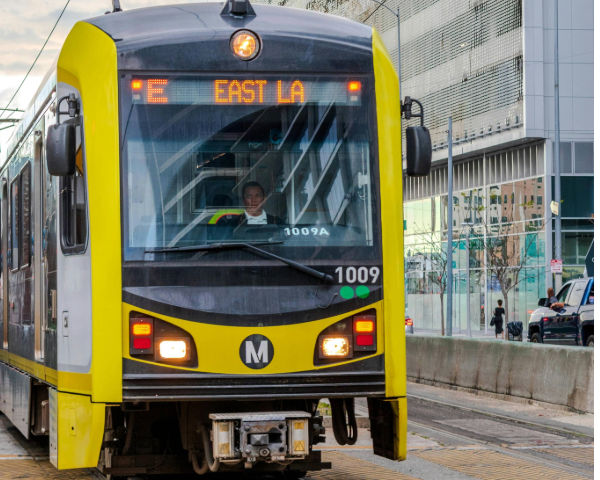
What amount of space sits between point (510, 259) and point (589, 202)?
391cm

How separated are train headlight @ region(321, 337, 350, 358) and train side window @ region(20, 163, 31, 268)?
3766mm

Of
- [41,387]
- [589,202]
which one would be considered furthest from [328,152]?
[589,202]

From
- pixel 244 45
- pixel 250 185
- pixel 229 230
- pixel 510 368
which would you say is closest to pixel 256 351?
pixel 229 230

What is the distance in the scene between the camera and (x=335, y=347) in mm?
6664

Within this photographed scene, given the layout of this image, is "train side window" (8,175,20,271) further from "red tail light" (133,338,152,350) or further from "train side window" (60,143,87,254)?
"red tail light" (133,338,152,350)

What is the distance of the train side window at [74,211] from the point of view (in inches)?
271

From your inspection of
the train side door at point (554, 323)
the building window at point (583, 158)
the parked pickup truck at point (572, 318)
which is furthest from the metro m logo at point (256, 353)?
the building window at point (583, 158)

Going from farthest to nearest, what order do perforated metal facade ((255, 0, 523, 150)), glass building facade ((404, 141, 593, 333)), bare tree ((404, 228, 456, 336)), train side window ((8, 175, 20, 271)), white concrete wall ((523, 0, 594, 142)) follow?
bare tree ((404, 228, 456, 336)), perforated metal facade ((255, 0, 523, 150)), white concrete wall ((523, 0, 594, 142)), glass building facade ((404, 141, 593, 333)), train side window ((8, 175, 20, 271))

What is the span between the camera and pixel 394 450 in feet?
22.9

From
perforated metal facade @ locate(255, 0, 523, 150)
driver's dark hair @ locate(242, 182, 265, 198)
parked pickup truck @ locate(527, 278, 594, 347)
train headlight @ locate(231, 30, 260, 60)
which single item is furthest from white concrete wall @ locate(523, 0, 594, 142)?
driver's dark hair @ locate(242, 182, 265, 198)

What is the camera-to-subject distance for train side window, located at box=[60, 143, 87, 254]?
6875mm

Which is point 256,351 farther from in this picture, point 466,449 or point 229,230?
point 466,449

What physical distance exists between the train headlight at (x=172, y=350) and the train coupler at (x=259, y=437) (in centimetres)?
44

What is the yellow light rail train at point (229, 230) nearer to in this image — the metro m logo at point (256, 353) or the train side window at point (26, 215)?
the metro m logo at point (256, 353)
